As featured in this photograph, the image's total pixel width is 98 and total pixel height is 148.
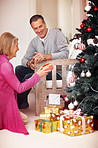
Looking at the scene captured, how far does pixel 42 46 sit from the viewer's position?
3.12 m

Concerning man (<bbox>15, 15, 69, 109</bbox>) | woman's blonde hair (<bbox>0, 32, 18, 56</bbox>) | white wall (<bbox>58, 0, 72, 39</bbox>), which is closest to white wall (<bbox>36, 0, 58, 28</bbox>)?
white wall (<bbox>58, 0, 72, 39</bbox>)

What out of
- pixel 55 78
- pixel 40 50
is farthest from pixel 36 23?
pixel 55 78

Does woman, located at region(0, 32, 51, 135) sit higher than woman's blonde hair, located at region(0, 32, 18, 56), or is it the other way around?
woman's blonde hair, located at region(0, 32, 18, 56)

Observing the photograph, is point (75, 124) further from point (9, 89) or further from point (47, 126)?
point (9, 89)

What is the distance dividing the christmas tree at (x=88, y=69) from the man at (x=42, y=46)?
0.55 m

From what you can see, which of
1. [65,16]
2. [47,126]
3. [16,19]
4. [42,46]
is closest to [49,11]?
[65,16]

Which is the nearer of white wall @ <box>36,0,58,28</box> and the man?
the man

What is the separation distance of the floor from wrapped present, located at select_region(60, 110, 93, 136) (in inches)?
1.8

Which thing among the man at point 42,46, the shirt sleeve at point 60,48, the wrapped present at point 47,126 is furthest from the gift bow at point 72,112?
the shirt sleeve at point 60,48

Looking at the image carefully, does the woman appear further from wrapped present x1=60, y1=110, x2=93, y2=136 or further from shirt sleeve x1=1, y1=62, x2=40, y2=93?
wrapped present x1=60, y1=110, x2=93, y2=136

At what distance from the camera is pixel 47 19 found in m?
5.75

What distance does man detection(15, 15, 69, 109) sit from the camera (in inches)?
117

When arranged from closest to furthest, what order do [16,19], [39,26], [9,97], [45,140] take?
[45,140] → [9,97] → [39,26] → [16,19]

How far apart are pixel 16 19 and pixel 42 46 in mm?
1955
